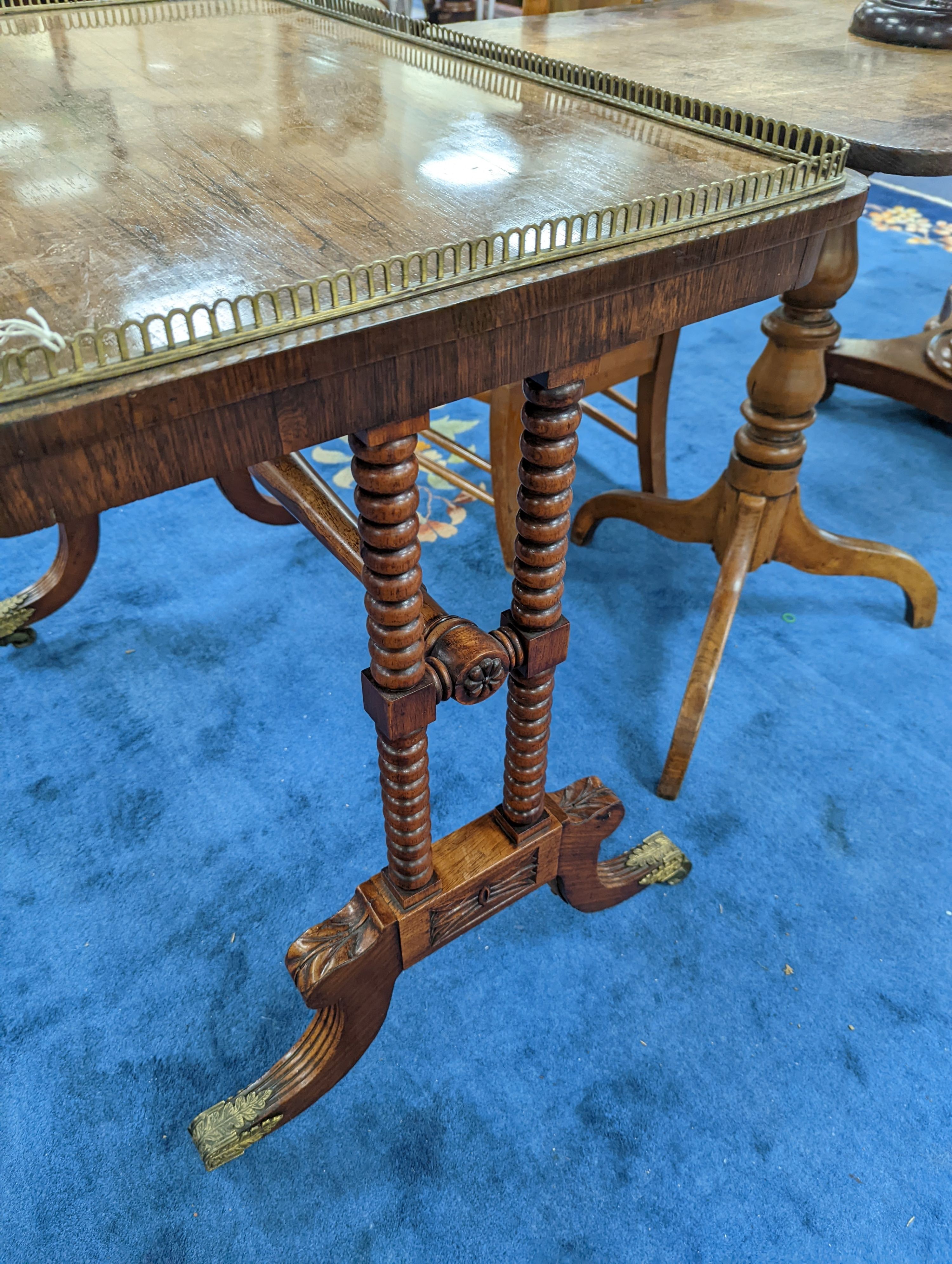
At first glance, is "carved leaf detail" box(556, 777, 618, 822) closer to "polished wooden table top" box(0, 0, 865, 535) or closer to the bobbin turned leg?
the bobbin turned leg

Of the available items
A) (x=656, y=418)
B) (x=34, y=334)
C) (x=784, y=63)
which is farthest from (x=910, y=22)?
(x=34, y=334)

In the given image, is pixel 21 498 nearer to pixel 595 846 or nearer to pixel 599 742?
pixel 595 846

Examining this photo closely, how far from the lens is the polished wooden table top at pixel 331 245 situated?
1.58 ft

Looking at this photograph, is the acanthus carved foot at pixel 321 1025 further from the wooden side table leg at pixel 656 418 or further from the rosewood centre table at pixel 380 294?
the wooden side table leg at pixel 656 418

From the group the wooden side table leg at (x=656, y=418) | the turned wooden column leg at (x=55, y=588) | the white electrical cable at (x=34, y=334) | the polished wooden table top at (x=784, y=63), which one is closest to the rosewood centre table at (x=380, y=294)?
the white electrical cable at (x=34, y=334)

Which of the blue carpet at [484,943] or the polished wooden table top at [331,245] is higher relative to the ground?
the polished wooden table top at [331,245]

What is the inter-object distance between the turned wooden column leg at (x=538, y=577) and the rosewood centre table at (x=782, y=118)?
1.21ft

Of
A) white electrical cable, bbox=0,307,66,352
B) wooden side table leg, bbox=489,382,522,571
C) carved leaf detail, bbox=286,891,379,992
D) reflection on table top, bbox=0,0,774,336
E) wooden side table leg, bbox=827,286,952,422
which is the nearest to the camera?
white electrical cable, bbox=0,307,66,352

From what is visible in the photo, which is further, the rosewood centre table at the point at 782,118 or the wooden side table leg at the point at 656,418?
the wooden side table leg at the point at 656,418

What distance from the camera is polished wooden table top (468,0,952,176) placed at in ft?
3.09

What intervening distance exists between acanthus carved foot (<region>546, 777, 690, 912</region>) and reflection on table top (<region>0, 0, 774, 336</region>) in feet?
2.14

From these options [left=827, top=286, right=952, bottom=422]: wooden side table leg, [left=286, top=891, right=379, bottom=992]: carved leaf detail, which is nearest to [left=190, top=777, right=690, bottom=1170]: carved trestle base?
[left=286, top=891, right=379, bottom=992]: carved leaf detail

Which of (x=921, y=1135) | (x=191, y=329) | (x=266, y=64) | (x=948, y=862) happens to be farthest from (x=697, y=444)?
(x=191, y=329)

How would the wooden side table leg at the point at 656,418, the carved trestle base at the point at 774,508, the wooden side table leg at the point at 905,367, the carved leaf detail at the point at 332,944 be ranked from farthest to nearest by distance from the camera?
the wooden side table leg at the point at 905,367 → the wooden side table leg at the point at 656,418 → the carved trestle base at the point at 774,508 → the carved leaf detail at the point at 332,944
